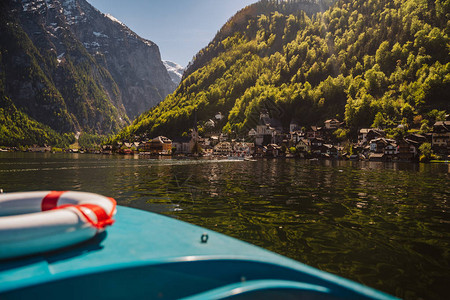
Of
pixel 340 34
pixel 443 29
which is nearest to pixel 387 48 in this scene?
pixel 443 29

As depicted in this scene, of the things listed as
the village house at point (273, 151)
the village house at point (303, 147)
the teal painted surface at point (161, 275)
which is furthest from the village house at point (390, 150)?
the teal painted surface at point (161, 275)

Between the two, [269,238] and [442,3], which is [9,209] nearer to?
[269,238]

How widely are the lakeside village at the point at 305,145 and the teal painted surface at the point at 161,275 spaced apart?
88.2m

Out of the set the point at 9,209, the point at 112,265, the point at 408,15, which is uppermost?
the point at 408,15

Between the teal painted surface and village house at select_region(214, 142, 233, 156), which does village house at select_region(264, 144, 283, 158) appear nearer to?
village house at select_region(214, 142, 233, 156)

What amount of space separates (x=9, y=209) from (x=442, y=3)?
181688mm

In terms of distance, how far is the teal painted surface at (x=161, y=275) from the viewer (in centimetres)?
281

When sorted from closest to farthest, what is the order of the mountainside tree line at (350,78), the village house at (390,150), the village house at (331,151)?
the village house at (390,150) < the village house at (331,151) < the mountainside tree line at (350,78)

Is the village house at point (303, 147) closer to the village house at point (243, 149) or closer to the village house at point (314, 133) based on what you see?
the village house at point (314, 133)

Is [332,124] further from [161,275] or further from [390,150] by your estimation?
[161,275]

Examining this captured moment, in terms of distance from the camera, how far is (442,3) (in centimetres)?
12850

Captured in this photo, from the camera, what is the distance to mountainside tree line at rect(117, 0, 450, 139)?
104 m

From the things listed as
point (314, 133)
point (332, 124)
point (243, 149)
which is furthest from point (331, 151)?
point (243, 149)

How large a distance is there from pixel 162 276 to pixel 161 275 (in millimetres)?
18
